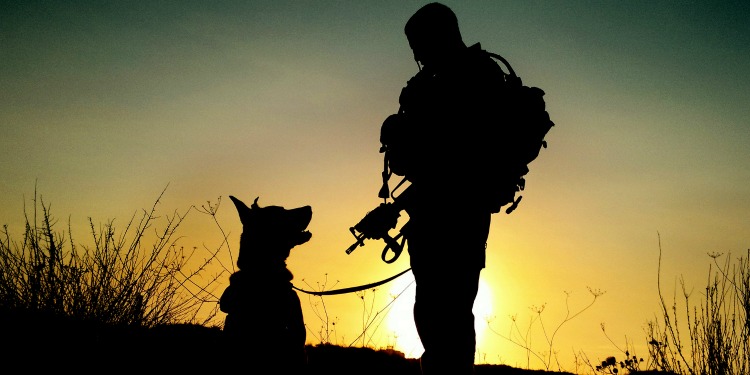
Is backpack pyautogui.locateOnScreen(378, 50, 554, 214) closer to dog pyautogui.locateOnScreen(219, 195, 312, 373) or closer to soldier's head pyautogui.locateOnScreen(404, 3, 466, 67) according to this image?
soldier's head pyautogui.locateOnScreen(404, 3, 466, 67)

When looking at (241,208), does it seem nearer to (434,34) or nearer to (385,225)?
(385,225)

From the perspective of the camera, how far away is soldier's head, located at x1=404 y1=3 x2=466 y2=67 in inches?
103

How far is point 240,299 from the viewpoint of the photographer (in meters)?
2.91

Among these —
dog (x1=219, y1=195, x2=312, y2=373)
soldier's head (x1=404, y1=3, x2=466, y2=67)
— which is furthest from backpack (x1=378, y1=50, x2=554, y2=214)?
dog (x1=219, y1=195, x2=312, y2=373)

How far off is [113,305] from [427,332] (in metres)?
3.62

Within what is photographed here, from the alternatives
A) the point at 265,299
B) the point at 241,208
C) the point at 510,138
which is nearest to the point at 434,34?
the point at 510,138

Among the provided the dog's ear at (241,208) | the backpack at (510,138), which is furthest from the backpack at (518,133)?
the dog's ear at (241,208)

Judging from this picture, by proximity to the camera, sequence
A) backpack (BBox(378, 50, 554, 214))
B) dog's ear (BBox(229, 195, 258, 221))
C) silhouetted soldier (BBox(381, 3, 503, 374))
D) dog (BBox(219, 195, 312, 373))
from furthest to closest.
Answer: dog's ear (BBox(229, 195, 258, 221)), dog (BBox(219, 195, 312, 373)), backpack (BBox(378, 50, 554, 214)), silhouetted soldier (BBox(381, 3, 503, 374))

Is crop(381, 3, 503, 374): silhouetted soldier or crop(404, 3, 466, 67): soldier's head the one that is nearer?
crop(381, 3, 503, 374): silhouetted soldier

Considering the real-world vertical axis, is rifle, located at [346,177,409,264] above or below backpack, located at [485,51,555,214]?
below

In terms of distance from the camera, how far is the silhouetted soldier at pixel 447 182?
2.30m

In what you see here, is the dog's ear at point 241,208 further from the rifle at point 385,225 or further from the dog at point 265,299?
the rifle at point 385,225

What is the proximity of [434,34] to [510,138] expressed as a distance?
2.31 feet

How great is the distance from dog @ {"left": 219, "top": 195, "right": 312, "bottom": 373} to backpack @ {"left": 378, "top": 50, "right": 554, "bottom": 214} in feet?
2.91
